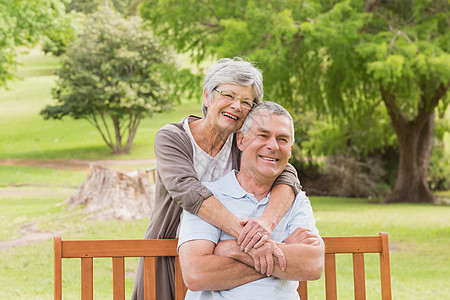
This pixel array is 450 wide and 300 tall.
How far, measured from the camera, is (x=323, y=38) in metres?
14.2

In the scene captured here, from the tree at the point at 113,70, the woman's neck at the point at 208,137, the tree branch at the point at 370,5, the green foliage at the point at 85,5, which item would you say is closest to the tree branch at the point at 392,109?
the tree branch at the point at 370,5

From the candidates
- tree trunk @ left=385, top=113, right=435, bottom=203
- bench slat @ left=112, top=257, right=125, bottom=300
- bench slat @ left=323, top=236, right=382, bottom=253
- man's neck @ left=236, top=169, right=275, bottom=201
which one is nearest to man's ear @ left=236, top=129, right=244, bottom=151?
man's neck @ left=236, top=169, right=275, bottom=201

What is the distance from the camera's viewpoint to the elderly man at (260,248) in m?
2.91

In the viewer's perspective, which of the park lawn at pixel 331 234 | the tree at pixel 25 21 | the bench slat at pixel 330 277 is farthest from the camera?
the tree at pixel 25 21

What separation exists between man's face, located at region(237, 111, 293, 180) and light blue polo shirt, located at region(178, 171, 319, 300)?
0.14 meters

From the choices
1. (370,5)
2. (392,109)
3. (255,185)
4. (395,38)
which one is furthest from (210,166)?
(392,109)

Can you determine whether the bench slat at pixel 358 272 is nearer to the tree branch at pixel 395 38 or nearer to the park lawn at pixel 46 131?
the tree branch at pixel 395 38

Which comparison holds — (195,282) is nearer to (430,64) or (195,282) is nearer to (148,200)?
(148,200)

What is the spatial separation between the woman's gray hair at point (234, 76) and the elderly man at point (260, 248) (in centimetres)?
11

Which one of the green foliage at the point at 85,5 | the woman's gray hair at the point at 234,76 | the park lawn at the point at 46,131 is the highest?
the woman's gray hair at the point at 234,76

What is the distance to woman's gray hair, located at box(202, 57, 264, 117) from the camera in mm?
3141

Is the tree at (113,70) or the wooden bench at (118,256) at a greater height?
the wooden bench at (118,256)

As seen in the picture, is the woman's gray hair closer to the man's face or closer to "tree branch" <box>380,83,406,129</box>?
the man's face

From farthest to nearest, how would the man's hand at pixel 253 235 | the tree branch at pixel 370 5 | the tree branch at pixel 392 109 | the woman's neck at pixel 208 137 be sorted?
the tree branch at pixel 392 109 < the tree branch at pixel 370 5 < the woman's neck at pixel 208 137 < the man's hand at pixel 253 235
